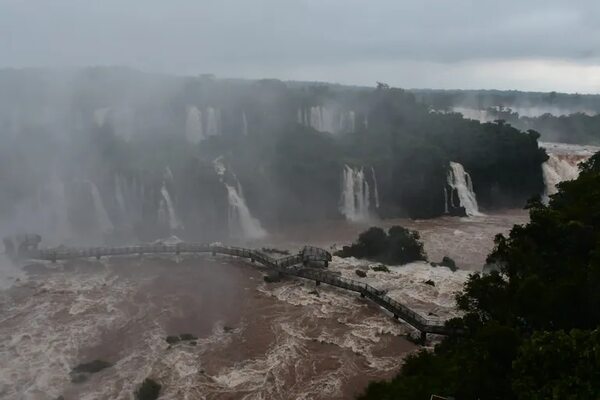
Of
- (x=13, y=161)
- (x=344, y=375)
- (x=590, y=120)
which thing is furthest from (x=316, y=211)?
(x=590, y=120)

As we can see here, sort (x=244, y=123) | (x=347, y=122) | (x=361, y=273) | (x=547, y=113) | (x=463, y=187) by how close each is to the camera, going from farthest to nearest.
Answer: (x=547, y=113)
(x=347, y=122)
(x=244, y=123)
(x=463, y=187)
(x=361, y=273)

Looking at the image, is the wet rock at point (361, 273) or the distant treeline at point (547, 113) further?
the distant treeline at point (547, 113)

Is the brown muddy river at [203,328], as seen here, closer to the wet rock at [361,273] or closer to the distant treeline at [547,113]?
the wet rock at [361,273]

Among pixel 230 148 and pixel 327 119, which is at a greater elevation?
pixel 327 119

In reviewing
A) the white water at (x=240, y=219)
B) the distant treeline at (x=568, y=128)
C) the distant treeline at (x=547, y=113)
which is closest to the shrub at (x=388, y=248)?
the white water at (x=240, y=219)

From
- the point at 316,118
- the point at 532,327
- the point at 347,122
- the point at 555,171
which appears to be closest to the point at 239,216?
the point at 316,118

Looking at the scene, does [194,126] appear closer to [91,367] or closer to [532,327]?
[91,367]

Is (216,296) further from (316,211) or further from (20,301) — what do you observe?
(316,211)

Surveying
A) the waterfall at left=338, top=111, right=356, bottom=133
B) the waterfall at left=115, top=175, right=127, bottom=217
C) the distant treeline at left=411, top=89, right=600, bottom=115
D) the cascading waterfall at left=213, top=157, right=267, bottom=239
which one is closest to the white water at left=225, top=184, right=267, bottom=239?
the cascading waterfall at left=213, top=157, right=267, bottom=239
